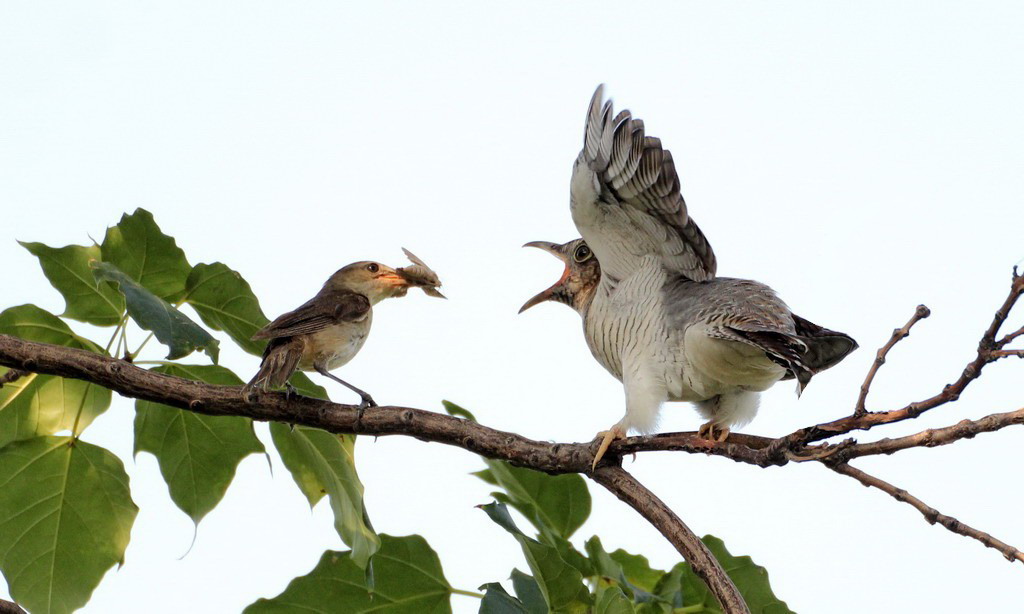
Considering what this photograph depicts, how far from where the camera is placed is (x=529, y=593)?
9.81 ft

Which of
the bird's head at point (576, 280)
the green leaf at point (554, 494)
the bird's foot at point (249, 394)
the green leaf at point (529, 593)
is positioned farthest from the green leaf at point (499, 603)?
the bird's head at point (576, 280)

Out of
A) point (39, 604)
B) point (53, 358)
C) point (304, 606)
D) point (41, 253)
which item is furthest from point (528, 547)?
point (41, 253)

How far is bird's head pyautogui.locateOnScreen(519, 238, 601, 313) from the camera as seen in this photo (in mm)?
4672

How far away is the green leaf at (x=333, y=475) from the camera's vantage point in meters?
3.10

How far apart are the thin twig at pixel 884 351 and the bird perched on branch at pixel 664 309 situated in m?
1.08

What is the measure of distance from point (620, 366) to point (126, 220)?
1998 millimetres

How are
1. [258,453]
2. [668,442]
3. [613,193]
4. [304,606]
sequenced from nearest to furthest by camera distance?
[668,442] → [304,606] → [258,453] → [613,193]

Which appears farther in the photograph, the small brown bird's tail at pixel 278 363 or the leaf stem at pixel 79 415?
the leaf stem at pixel 79 415

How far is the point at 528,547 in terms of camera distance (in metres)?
3.00

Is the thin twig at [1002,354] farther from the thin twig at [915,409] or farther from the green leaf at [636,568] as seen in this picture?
the green leaf at [636,568]

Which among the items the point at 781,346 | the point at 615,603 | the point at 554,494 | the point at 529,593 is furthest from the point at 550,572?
the point at 781,346

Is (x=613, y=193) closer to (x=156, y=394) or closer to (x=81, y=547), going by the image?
(x=156, y=394)

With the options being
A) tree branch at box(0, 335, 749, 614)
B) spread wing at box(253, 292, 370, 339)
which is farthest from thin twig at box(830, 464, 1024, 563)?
spread wing at box(253, 292, 370, 339)

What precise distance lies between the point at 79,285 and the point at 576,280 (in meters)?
2.24
